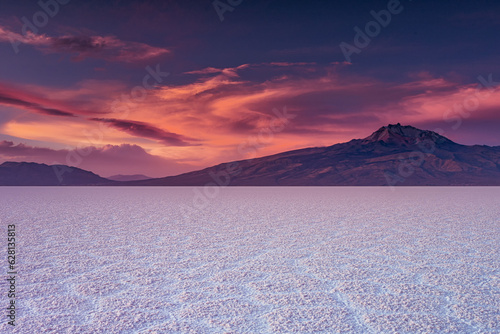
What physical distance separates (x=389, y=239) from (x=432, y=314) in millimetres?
4701

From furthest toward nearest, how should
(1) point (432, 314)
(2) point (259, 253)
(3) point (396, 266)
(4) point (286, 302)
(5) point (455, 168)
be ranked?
(5) point (455, 168) < (2) point (259, 253) < (3) point (396, 266) < (4) point (286, 302) < (1) point (432, 314)

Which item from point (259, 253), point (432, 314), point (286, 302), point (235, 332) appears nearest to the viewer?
point (235, 332)

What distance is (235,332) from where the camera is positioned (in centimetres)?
334

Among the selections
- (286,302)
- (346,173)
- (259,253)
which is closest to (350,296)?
(286,302)

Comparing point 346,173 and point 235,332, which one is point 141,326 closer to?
point 235,332

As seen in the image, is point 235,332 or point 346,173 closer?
point 235,332

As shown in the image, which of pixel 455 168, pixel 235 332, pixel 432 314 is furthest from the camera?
pixel 455 168

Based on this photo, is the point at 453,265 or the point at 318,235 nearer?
the point at 453,265

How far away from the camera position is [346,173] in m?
197

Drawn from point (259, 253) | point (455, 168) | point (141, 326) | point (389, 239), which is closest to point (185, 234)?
point (259, 253)

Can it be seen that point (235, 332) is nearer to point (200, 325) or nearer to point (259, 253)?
point (200, 325)

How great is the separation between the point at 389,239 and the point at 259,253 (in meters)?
3.13

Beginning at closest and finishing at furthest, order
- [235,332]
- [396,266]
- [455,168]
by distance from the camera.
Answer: [235,332] < [396,266] < [455,168]

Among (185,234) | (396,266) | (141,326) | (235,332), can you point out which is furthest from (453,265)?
(185,234)
